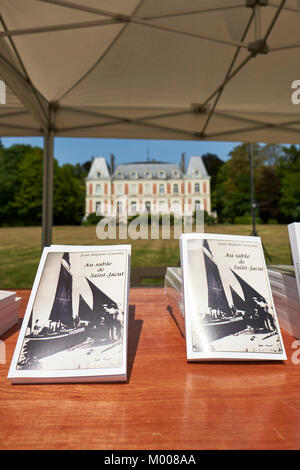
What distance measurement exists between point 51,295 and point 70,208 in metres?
17.6

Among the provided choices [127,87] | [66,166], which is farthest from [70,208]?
[127,87]

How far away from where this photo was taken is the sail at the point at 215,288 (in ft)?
1.38

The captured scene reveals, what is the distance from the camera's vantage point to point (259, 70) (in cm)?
177

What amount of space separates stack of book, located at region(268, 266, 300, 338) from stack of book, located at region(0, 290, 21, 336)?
509 mm

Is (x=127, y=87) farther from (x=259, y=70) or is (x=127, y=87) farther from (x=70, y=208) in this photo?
(x=70, y=208)

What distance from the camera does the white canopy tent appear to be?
4.56 feet

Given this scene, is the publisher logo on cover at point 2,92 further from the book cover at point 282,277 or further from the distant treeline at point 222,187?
the distant treeline at point 222,187

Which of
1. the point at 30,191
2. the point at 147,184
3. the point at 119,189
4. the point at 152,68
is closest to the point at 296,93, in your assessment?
the point at 152,68

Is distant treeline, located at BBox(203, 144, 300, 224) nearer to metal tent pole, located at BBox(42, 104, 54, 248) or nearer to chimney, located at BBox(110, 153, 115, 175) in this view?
chimney, located at BBox(110, 153, 115, 175)

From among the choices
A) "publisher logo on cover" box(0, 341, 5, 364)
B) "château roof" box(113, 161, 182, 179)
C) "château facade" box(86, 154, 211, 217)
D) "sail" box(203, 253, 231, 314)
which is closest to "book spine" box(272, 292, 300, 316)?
"sail" box(203, 253, 231, 314)

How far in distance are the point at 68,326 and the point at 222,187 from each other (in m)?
17.7

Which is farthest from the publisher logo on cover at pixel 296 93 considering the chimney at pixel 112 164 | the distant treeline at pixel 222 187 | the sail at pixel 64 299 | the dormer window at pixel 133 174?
the chimney at pixel 112 164

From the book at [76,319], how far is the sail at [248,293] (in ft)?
0.67

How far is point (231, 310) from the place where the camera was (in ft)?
1.38
